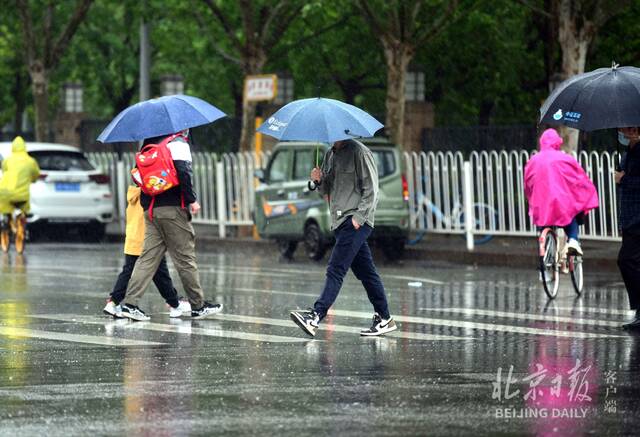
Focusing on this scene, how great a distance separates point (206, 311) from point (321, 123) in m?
2.56

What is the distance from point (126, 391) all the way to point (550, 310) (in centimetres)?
629

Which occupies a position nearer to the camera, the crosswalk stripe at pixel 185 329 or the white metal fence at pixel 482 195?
the crosswalk stripe at pixel 185 329

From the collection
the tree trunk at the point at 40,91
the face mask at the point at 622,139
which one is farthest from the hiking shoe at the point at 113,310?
the tree trunk at the point at 40,91

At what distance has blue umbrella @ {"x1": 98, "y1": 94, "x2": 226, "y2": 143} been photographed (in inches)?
508

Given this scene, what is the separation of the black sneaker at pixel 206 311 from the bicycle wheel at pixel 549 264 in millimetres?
3613

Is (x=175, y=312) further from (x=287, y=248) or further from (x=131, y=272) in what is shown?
(x=287, y=248)

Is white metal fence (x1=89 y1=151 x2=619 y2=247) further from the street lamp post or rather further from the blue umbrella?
the street lamp post

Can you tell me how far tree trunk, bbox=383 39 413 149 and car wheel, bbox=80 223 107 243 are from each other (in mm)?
5638

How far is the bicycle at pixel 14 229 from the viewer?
23.3m

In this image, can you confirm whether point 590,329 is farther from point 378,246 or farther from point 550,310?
point 378,246

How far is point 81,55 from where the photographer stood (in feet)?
148

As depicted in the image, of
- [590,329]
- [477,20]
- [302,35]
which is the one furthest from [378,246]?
[302,35]

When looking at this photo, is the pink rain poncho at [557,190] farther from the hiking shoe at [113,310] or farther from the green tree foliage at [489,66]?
the green tree foliage at [489,66]

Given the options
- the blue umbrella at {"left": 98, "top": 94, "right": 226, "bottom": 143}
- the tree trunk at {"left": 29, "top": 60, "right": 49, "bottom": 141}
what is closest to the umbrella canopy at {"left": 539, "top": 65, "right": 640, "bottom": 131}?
the blue umbrella at {"left": 98, "top": 94, "right": 226, "bottom": 143}
